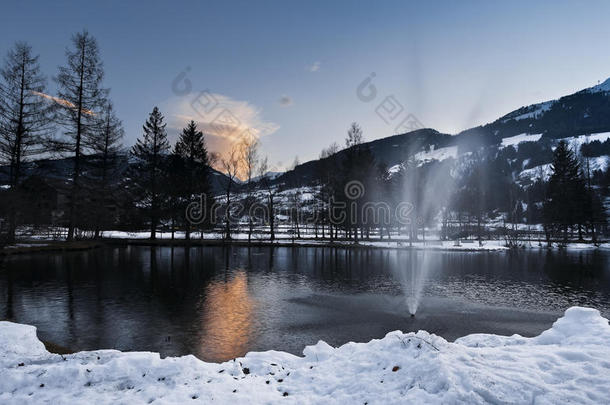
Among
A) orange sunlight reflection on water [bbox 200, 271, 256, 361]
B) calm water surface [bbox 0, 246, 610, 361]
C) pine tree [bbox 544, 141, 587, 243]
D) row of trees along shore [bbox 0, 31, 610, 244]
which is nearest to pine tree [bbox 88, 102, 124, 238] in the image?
row of trees along shore [bbox 0, 31, 610, 244]

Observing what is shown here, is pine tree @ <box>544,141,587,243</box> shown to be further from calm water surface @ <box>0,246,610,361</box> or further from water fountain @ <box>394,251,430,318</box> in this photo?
water fountain @ <box>394,251,430,318</box>

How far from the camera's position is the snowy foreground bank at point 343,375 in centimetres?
561

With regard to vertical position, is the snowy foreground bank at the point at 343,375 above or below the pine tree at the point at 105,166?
below

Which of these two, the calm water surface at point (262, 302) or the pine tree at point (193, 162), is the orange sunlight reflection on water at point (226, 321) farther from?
the pine tree at point (193, 162)

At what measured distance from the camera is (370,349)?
806 centimetres

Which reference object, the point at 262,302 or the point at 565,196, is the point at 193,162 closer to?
the point at 262,302

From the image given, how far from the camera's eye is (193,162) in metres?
57.2

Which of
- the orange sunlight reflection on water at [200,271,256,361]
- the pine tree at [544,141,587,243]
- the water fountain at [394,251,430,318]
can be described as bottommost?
the water fountain at [394,251,430,318]

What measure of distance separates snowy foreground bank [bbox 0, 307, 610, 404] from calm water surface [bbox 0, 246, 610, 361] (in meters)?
2.21

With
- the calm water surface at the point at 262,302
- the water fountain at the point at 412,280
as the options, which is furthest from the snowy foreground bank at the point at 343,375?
the water fountain at the point at 412,280

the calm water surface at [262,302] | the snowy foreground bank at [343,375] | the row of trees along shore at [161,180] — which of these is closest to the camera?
the snowy foreground bank at [343,375]

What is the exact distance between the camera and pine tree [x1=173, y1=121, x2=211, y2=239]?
182 ft

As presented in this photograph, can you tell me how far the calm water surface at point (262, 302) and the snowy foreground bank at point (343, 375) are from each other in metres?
2.21

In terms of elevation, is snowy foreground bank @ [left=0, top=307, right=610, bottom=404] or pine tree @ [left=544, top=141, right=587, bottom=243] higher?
pine tree @ [left=544, top=141, right=587, bottom=243]
